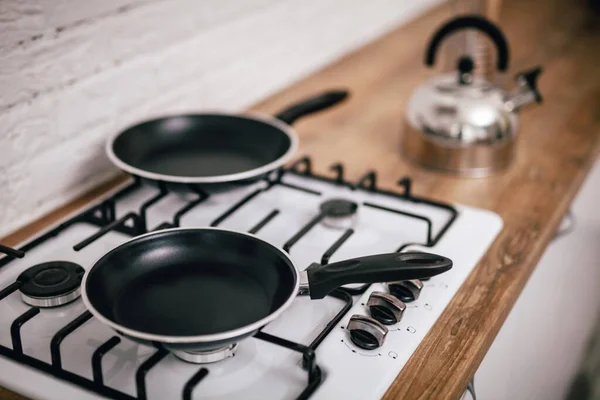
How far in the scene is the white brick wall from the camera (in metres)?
0.95

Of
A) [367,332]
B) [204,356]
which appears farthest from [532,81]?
[204,356]

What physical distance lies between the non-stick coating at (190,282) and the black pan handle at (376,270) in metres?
0.03

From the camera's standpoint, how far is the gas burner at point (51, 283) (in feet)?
2.64

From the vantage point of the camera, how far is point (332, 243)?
0.95 m

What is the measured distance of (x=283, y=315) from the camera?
2.64ft

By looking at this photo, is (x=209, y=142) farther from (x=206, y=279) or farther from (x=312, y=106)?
(x=206, y=279)

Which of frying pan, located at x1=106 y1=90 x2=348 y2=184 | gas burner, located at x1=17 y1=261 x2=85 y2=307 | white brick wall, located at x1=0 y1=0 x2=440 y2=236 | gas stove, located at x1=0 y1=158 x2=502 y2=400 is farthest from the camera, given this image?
frying pan, located at x1=106 y1=90 x2=348 y2=184

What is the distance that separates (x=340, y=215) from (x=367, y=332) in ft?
0.86

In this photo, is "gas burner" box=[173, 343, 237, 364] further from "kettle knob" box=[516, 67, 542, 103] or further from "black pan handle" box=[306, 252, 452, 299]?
"kettle knob" box=[516, 67, 542, 103]

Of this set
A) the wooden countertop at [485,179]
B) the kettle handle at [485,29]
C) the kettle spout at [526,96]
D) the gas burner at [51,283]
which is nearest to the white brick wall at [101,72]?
the wooden countertop at [485,179]

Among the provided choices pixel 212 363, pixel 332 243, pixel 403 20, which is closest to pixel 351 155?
pixel 332 243

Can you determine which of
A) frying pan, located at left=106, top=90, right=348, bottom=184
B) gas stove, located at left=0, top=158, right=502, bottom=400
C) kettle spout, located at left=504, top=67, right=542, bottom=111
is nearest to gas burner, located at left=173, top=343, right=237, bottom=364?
gas stove, located at left=0, top=158, right=502, bottom=400

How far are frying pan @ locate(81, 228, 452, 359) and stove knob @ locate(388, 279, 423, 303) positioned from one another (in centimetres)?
9

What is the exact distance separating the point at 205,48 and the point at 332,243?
1.68 feet
